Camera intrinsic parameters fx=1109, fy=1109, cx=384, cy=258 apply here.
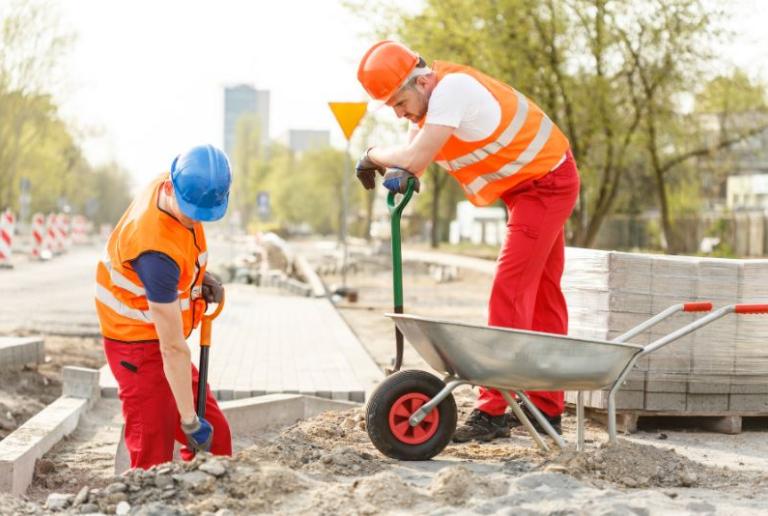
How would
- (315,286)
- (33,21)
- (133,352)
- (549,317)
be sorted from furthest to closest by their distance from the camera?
(33,21), (315,286), (549,317), (133,352)

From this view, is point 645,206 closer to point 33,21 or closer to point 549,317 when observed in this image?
point 33,21

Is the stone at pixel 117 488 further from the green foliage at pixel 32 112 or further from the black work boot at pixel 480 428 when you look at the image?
the green foliage at pixel 32 112

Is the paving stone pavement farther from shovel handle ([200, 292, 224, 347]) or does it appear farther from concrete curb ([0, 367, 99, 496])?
shovel handle ([200, 292, 224, 347])

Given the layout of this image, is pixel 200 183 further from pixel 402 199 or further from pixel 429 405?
pixel 429 405

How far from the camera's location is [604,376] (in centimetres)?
454

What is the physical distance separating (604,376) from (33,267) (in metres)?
23.4

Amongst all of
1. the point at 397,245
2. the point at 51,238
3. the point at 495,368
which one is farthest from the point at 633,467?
the point at 51,238

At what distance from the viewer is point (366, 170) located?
4957mm

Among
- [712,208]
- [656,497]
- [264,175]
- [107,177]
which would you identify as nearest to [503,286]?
[656,497]

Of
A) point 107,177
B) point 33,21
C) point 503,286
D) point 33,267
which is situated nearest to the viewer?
point 503,286

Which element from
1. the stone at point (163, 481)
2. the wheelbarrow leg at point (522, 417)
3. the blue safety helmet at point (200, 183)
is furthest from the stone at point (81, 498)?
the wheelbarrow leg at point (522, 417)

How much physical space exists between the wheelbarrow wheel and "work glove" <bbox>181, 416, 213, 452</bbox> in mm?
673

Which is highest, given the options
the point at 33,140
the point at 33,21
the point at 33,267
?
the point at 33,21

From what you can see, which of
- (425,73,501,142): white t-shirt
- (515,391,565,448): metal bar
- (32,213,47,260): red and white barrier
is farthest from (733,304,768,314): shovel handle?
(32,213,47,260): red and white barrier
